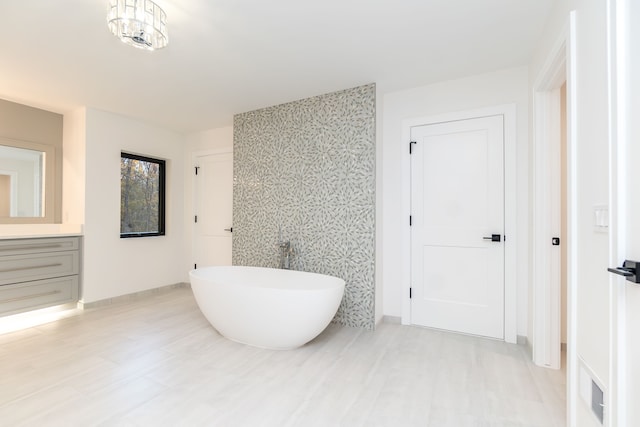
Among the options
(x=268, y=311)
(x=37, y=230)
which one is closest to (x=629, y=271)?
(x=268, y=311)

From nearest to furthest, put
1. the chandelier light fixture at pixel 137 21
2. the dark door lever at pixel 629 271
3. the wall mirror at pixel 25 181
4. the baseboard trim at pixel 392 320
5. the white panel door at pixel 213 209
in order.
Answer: the dark door lever at pixel 629 271
the chandelier light fixture at pixel 137 21
the baseboard trim at pixel 392 320
the wall mirror at pixel 25 181
the white panel door at pixel 213 209

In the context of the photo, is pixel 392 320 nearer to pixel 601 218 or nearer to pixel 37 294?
pixel 601 218

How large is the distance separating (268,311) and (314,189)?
4.58 ft

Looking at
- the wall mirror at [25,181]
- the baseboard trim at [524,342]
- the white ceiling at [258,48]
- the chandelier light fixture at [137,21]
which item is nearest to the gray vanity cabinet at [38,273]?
the wall mirror at [25,181]

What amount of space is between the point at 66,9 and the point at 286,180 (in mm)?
2116

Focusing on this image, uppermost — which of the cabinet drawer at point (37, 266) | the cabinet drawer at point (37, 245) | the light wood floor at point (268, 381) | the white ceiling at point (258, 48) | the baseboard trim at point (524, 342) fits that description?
the white ceiling at point (258, 48)

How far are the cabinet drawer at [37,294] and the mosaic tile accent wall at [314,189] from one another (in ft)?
6.23

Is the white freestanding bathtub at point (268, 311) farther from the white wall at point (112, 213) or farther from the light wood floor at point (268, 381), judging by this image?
the white wall at point (112, 213)

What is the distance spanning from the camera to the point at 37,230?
131 inches

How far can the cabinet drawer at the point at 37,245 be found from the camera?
9.40 feet

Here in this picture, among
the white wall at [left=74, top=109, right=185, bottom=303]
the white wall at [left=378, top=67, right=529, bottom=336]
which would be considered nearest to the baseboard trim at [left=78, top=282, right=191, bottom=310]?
the white wall at [left=74, top=109, right=185, bottom=303]

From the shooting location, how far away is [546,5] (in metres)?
1.76

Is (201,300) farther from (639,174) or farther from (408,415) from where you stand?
(639,174)

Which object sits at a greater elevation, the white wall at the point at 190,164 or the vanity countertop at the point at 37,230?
the white wall at the point at 190,164
